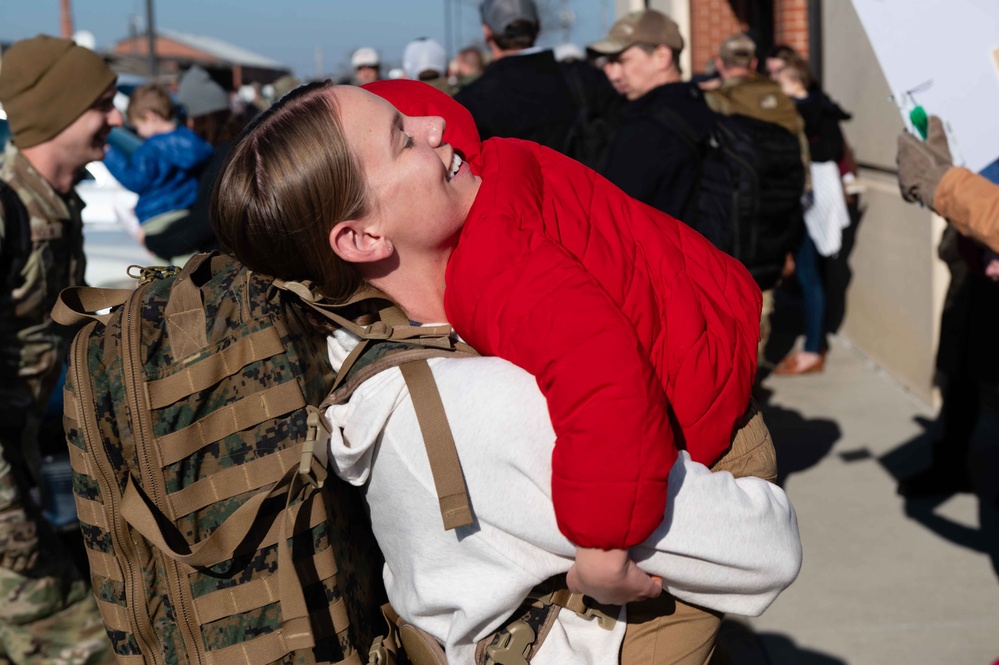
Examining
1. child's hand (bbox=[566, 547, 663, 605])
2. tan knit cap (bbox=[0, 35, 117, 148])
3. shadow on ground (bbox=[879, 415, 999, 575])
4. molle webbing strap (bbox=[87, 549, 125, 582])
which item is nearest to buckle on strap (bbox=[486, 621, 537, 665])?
child's hand (bbox=[566, 547, 663, 605])

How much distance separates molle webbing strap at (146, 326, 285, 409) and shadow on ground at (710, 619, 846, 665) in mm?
2616

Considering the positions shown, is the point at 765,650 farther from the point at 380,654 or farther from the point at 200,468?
the point at 200,468

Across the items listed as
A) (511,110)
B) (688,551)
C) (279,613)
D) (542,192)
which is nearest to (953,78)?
(542,192)

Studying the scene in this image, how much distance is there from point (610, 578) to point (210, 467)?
58 centimetres

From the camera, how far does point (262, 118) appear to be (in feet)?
5.02

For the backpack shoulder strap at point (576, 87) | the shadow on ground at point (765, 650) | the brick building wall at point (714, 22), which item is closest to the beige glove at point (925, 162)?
the shadow on ground at point (765, 650)

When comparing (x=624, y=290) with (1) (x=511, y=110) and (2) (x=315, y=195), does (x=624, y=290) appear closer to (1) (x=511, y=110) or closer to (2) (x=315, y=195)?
(2) (x=315, y=195)

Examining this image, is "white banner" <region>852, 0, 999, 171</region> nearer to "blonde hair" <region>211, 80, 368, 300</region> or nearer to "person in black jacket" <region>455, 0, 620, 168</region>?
"blonde hair" <region>211, 80, 368, 300</region>

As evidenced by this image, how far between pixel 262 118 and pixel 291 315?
0.29 m

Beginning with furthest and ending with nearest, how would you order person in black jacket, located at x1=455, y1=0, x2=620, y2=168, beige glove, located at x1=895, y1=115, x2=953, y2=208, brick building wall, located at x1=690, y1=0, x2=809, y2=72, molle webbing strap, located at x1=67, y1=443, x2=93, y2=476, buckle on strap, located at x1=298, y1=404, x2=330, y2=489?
brick building wall, located at x1=690, y1=0, x2=809, y2=72 → person in black jacket, located at x1=455, y1=0, x2=620, y2=168 → beige glove, located at x1=895, y1=115, x2=953, y2=208 → molle webbing strap, located at x1=67, y1=443, x2=93, y2=476 → buckle on strap, located at x1=298, y1=404, x2=330, y2=489

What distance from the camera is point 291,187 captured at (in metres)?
1.47

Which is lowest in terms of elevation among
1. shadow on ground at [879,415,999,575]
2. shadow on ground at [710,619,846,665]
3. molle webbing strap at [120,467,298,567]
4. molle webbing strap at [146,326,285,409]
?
shadow on ground at [879,415,999,575]

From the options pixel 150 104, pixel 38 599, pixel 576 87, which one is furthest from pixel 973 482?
pixel 150 104

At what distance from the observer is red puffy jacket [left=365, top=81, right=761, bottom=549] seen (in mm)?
1319
